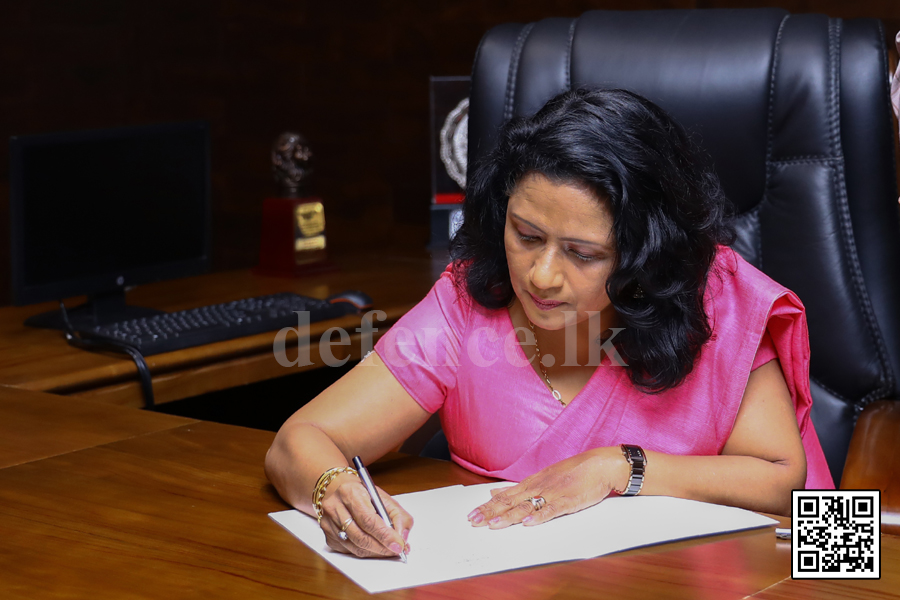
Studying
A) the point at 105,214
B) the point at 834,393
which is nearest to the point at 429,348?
the point at 834,393

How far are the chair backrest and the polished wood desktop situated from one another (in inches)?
24.0

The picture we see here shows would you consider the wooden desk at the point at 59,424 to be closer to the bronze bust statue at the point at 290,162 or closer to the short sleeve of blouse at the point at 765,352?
the short sleeve of blouse at the point at 765,352

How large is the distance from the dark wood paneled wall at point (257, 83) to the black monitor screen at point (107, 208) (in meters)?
1.36

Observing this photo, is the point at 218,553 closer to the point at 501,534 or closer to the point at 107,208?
the point at 501,534

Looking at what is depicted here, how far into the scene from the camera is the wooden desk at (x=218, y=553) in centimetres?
98

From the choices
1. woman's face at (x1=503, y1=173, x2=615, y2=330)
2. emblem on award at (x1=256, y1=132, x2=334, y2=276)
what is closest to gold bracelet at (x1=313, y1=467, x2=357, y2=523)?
woman's face at (x1=503, y1=173, x2=615, y2=330)

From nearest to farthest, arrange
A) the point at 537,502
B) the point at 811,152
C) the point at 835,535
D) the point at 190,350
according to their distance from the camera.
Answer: the point at 835,535 < the point at 537,502 < the point at 811,152 < the point at 190,350

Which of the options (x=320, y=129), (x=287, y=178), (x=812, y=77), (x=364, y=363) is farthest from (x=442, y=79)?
(x=364, y=363)

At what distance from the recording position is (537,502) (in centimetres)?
115

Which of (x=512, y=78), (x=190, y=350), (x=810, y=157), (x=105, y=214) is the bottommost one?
(x=190, y=350)

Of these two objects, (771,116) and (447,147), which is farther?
(447,147)

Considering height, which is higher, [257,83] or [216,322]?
[257,83]

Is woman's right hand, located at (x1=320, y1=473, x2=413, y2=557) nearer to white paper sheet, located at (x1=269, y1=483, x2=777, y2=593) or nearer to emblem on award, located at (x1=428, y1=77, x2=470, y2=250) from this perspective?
white paper sheet, located at (x1=269, y1=483, x2=777, y2=593)

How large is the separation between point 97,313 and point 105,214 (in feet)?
0.70
